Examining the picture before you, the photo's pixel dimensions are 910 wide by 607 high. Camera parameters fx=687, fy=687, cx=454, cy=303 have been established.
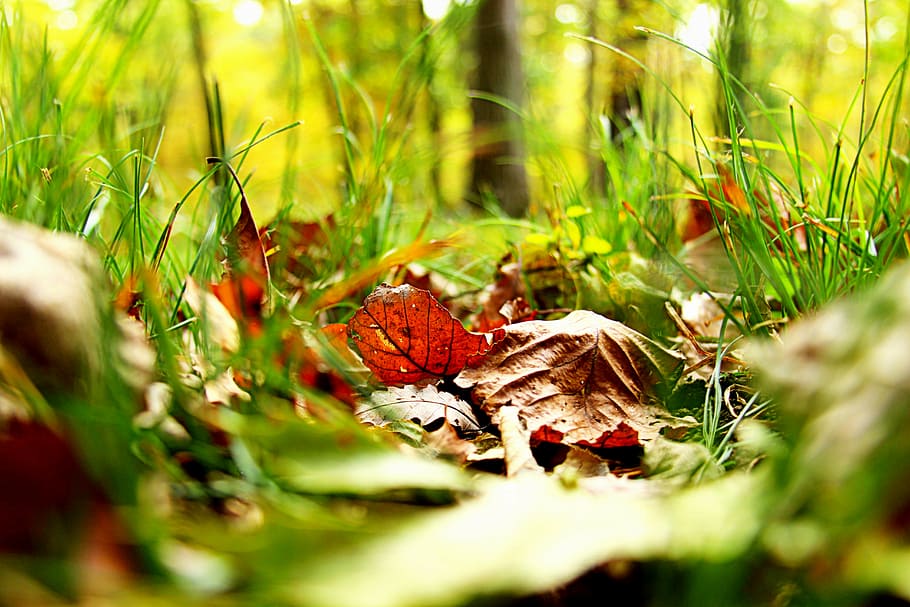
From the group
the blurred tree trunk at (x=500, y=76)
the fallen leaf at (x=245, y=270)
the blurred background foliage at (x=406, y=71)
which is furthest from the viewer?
the blurred tree trunk at (x=500, y=76)

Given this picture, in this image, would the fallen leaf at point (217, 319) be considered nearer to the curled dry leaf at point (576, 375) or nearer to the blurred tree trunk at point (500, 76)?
the curled dry leaf at point (576, 375)

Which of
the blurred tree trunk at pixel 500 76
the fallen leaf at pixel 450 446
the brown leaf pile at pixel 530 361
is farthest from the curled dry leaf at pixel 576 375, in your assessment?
the blurred tree trunk at pixel 500 76

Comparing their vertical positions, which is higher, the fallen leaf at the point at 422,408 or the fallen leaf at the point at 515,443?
the fallen leaf at the point at 515,443

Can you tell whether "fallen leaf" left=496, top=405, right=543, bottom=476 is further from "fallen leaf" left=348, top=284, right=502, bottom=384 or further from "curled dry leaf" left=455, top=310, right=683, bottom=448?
"fallen leaf" left=348, top=284, right=502, bottom=384

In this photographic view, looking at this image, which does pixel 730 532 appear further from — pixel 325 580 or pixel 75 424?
pixel 75 424

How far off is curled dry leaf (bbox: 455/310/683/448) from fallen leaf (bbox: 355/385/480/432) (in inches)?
1.1

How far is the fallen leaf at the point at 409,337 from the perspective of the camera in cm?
93

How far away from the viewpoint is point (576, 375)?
0.89 m

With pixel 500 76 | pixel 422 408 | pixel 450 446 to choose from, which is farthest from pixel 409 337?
pixel 500 76

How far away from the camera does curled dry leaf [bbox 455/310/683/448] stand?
2.74 ft

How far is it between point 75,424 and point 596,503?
331mm

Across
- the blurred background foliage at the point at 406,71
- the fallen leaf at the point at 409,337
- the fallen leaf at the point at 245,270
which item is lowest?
the fallen leaf at the point at 409,337

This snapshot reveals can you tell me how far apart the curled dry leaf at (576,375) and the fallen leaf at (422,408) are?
27 millimetres

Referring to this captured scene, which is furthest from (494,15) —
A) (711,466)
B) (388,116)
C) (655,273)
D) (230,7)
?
(230,7)
